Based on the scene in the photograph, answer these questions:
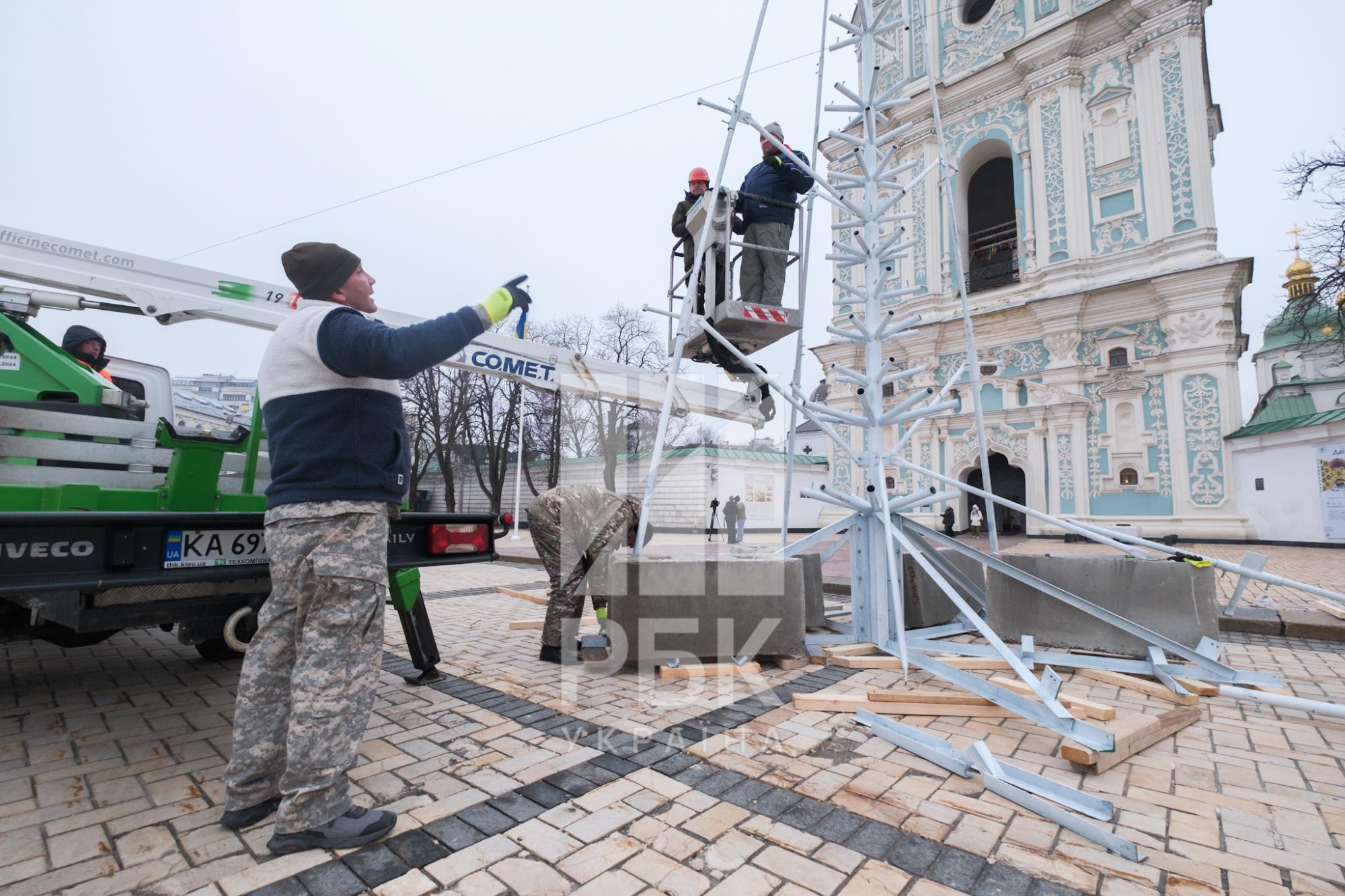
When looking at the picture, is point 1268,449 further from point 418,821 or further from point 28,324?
point 28,324

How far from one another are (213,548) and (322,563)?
40.3 inches

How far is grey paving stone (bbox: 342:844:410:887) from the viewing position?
1971 millimetres

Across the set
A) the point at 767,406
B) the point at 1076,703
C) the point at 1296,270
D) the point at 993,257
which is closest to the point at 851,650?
the point at 1076,703

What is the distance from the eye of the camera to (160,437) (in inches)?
133

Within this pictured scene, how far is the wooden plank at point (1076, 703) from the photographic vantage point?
11.0ft

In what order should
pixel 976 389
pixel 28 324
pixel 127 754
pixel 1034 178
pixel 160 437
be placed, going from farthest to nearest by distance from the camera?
pixel 1034 178 < pixel 976 389 < pixel 28 324 < pixel 160 437 < pixel 127 754

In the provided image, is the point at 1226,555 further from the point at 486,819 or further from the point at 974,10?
the point at 974,10

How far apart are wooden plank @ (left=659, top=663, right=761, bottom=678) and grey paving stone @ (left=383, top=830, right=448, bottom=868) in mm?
2233

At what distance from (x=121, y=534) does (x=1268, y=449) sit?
24.6 metres

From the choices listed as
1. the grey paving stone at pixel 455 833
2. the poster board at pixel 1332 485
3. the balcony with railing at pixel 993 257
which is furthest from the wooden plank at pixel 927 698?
the balcony with railing at pixel 993 257

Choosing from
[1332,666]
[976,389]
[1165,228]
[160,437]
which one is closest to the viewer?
[160,437]

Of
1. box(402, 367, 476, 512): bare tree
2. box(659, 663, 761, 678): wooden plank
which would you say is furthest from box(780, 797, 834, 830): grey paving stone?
box(402, 367, 476, 512): bare tree

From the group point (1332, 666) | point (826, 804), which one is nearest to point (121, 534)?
point (826, 804)

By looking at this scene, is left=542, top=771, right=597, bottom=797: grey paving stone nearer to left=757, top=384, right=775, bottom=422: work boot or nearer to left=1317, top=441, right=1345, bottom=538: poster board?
left=757, top=384, right=775, bottom=422: work boot
